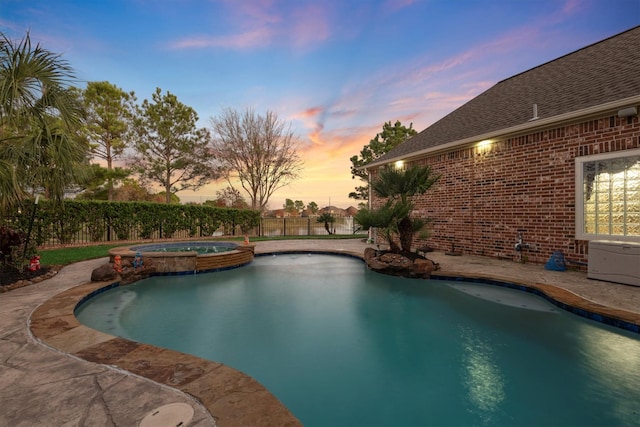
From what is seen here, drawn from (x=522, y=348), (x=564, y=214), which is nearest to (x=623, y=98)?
(x=564, y=214)

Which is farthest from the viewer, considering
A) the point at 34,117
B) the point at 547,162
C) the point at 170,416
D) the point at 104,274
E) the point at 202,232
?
the point at 202,232

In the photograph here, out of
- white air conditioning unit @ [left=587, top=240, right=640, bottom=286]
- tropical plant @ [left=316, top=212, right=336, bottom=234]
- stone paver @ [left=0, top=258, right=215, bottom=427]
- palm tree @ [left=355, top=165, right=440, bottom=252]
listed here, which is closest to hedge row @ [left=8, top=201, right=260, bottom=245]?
tropical plant @ [left=316, top=212, right=336, bottom=234]

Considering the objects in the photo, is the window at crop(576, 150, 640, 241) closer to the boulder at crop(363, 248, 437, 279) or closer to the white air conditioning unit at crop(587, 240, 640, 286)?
the white air conditioning unit at crop(587, 240, 640, 286)

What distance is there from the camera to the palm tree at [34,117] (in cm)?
397

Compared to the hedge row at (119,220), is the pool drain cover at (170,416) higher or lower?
lower

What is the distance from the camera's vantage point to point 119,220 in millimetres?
11656

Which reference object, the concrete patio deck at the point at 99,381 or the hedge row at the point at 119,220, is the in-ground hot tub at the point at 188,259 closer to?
the concrete patio deck at the point at 99,381

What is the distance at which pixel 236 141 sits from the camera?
2070cm

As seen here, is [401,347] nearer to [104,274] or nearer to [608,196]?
[104,274]

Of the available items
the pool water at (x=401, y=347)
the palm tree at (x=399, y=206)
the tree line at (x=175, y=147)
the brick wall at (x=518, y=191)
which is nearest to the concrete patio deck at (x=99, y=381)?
the pool water at (x=401, y=347)

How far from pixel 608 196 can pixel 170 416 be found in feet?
28.0

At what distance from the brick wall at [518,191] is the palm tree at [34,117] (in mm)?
9795

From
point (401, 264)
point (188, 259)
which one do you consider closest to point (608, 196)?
A: point (401, 264)

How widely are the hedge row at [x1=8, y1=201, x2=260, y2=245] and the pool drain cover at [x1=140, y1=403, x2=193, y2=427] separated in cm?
877
